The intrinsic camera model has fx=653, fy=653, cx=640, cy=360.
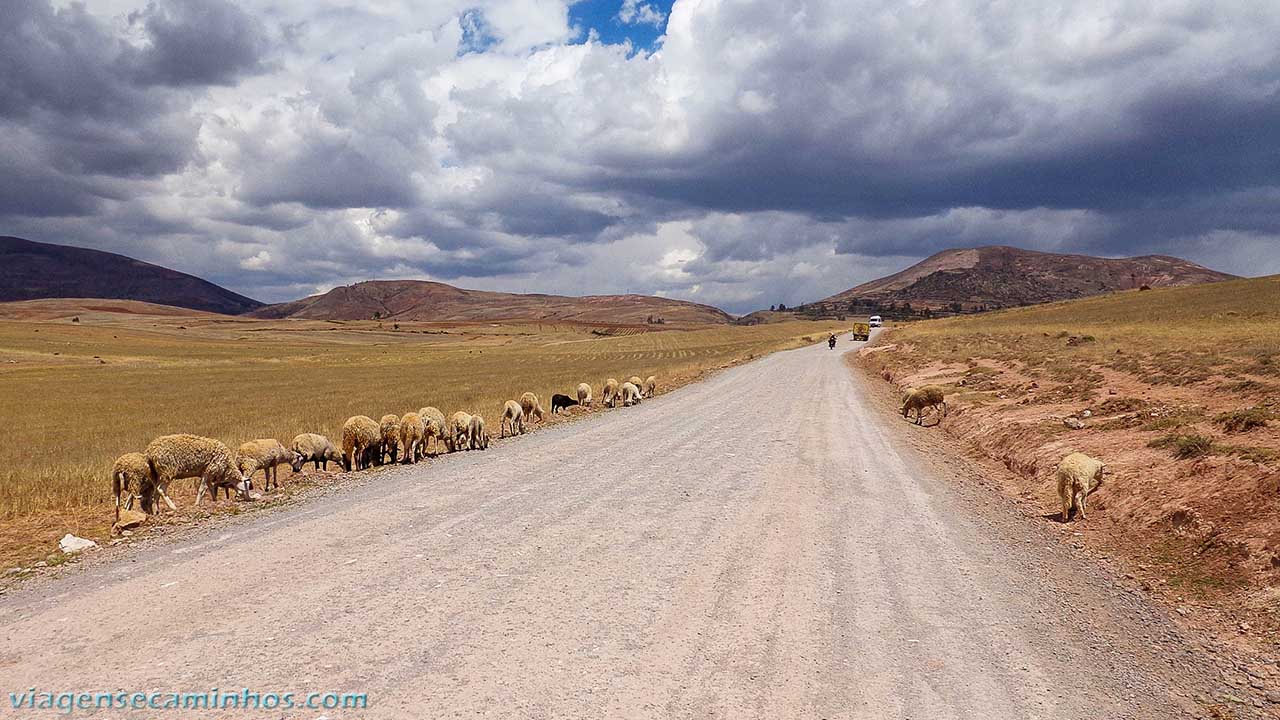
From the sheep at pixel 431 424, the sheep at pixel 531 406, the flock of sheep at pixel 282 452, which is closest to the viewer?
the flock of sheep at pixel 282 452

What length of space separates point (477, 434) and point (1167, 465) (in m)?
14.9

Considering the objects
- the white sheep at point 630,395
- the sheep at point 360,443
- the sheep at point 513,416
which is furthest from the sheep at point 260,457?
the white sheep at point 630,395

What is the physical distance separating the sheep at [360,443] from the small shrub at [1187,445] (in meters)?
16.1

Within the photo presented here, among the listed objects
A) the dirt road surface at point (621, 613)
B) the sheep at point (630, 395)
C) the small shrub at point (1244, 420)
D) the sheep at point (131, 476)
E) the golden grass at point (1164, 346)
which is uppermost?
the golden grass at point (1164, 346)

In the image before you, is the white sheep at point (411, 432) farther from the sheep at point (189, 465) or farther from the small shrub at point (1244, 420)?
the small shrub at point (1244, 420)

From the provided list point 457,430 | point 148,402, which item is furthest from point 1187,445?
point 148,402

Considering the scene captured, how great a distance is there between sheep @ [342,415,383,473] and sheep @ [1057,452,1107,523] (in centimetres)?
1419

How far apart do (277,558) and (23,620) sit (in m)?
2.25

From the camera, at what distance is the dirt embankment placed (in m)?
7.19

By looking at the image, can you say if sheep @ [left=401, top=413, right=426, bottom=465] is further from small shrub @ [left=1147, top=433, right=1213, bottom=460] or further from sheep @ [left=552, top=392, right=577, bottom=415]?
small shrub @ [left=1147, top=433, right=1213, bottom=460]

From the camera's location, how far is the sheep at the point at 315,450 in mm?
15828

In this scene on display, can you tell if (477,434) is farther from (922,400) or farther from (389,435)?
(922,400)

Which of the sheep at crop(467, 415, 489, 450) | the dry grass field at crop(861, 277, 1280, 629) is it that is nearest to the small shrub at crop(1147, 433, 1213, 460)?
the dry grass field at crop(861, 277, 1280, 629)

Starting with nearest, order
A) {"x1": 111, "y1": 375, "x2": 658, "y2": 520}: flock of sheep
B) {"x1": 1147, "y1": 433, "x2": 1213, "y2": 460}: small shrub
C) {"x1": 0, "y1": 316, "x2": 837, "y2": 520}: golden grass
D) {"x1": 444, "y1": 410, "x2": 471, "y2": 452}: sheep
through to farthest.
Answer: {"x1": 1147, "y1": 433, "x2": 1213, "y2": 460}: small shrub → {"x1": 111, "y1": 375, "x2": 658, "y2": 520}: flock of sheep → {"x1": 0, "y1": 316, "x2": 837, "y2": 520}: golden grass → {"x1": 444, "y1": 410, "x2": 471, "y2": 452}: sheep
